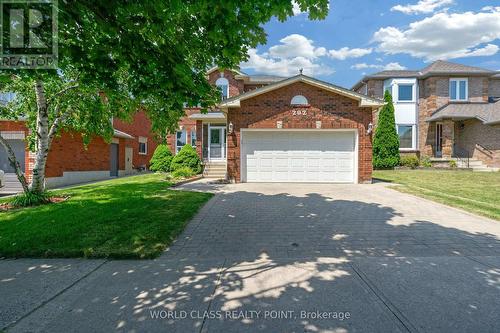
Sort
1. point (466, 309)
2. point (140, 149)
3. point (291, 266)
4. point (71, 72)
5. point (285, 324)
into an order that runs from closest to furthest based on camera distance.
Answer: point (285, 324) → point (466, 309) → point (291, 266) → point (71, 72) → point (140, 149)

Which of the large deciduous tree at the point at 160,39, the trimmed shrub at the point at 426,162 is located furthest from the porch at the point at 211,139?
the trimmed shrub at the point at 426,162

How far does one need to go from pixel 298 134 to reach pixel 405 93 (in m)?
14.6

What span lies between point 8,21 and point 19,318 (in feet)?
13.9

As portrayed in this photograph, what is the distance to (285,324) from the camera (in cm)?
235

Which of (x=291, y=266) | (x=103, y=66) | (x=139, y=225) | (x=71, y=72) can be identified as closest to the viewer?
(x=291, y=266)

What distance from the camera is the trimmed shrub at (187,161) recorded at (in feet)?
49.7

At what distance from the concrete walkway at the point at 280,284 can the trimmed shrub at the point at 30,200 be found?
15.9 feet

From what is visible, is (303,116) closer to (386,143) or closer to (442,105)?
(386,143)

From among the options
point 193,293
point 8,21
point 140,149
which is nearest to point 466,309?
point 193,293

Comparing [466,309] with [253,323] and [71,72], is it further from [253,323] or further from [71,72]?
[71,72]

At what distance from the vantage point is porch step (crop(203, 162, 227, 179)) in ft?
49.3

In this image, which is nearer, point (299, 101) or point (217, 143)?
point (299, 101)

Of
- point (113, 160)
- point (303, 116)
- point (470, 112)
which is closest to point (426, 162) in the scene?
point (470, 112)

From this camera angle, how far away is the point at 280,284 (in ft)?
10.1
